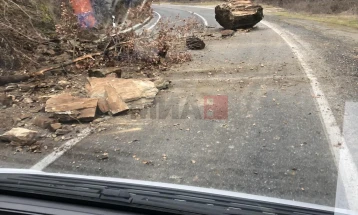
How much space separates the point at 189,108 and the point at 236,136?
4.72ft

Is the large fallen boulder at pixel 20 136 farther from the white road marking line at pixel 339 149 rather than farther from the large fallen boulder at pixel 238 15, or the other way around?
the large fallen boulder at pixel 238 15

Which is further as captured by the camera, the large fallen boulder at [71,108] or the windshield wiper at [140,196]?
the large fallen boulder at [71,108]

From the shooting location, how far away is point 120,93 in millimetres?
6734

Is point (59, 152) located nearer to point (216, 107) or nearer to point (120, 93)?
point (120, 93)

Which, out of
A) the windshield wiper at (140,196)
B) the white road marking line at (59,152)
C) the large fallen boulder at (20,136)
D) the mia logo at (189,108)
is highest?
the windshield wiper at (140,196)

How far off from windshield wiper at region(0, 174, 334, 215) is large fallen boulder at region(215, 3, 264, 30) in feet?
43.4

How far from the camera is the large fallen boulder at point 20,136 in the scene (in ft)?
17.1

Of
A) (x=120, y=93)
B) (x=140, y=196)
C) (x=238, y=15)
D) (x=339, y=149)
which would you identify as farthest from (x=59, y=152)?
(x=238, y=15)

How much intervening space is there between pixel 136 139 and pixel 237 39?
8610 mm

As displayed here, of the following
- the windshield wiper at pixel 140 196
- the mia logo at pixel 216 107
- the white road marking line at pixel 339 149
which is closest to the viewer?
the windshield wiper at pixel 140 196

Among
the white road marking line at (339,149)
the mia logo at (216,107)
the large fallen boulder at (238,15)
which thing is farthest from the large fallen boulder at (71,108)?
the large fallen boulder at (238,15)

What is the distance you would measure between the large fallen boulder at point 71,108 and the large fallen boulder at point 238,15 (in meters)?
9.82

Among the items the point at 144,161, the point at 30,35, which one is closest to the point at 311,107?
the point at 144,161

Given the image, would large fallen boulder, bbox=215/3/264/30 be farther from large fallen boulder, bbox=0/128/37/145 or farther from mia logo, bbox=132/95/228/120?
large fallen boulder, bbox=0/128/37/145
